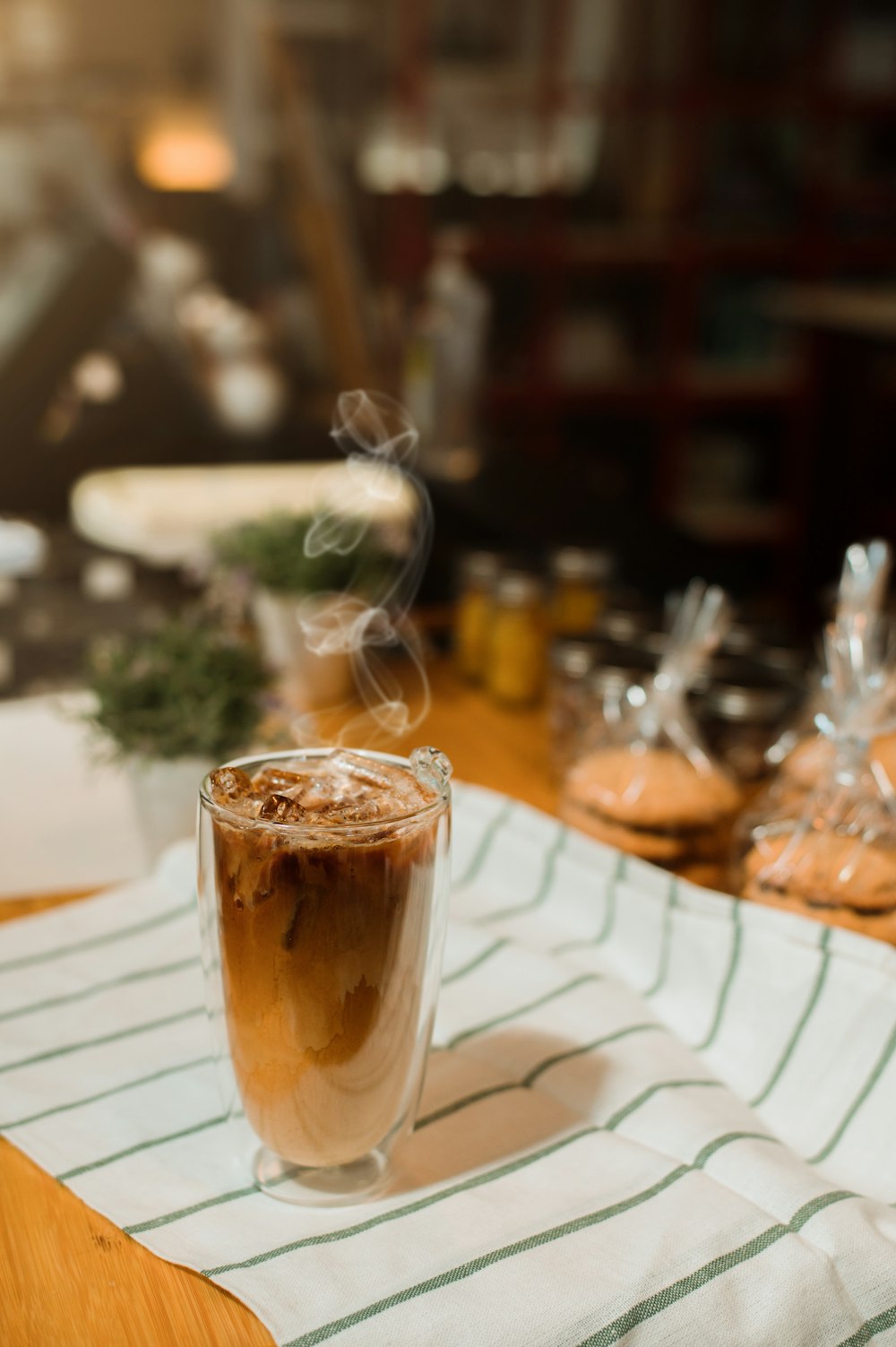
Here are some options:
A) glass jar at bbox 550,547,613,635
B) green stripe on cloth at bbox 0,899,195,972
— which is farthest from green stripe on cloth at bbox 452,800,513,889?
glass jar at bbox 550,547,613,635

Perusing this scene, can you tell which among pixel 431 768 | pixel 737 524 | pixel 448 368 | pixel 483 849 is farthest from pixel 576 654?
pixel 737 524

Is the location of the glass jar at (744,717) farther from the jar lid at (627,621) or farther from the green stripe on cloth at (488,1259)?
the green stripe on cloth at (488,1259)

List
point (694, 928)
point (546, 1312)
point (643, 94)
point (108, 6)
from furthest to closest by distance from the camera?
point (643, 94)
point (108, 6)
point (694, 928)
point (546, 1312)

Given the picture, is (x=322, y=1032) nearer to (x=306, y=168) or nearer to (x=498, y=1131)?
(x=498, y=1131)

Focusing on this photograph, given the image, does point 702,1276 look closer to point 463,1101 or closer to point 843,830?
point 463,1101

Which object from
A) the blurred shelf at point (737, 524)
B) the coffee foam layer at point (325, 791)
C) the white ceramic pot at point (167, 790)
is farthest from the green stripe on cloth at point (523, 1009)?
the blurred shelf at point (737, 524)

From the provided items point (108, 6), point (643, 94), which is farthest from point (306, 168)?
point (643, 94)
